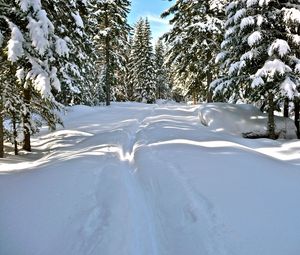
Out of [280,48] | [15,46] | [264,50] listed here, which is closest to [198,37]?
[264,50]

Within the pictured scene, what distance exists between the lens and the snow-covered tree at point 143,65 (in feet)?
174

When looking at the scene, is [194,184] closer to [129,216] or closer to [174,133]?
[129,216]

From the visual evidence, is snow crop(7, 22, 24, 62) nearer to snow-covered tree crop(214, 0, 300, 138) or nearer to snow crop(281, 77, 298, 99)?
snow-covered tree crop(214, 0, 300, 138)

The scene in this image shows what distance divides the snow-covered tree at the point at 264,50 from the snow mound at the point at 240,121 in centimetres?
124

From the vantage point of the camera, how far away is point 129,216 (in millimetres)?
6348

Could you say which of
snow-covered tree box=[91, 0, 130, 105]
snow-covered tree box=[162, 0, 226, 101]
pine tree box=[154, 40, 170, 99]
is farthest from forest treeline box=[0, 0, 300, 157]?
pine tree box=[154, 40, 170, 99]

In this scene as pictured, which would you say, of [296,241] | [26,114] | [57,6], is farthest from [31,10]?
[296,241]

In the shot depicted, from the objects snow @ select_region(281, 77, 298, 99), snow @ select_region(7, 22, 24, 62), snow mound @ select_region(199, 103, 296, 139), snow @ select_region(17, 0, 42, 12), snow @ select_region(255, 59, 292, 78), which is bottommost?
snow mound @ select_region(199, 103, 296, 139)

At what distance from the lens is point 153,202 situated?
7047 mm

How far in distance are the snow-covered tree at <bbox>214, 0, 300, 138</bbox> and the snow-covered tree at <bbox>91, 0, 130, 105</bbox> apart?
19516mm

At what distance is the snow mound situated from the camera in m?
15.7

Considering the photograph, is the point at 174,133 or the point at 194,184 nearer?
the point at 194,184

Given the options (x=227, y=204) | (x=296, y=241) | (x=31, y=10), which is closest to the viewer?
(x=296, y=241)

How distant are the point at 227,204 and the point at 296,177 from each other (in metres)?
2.54
